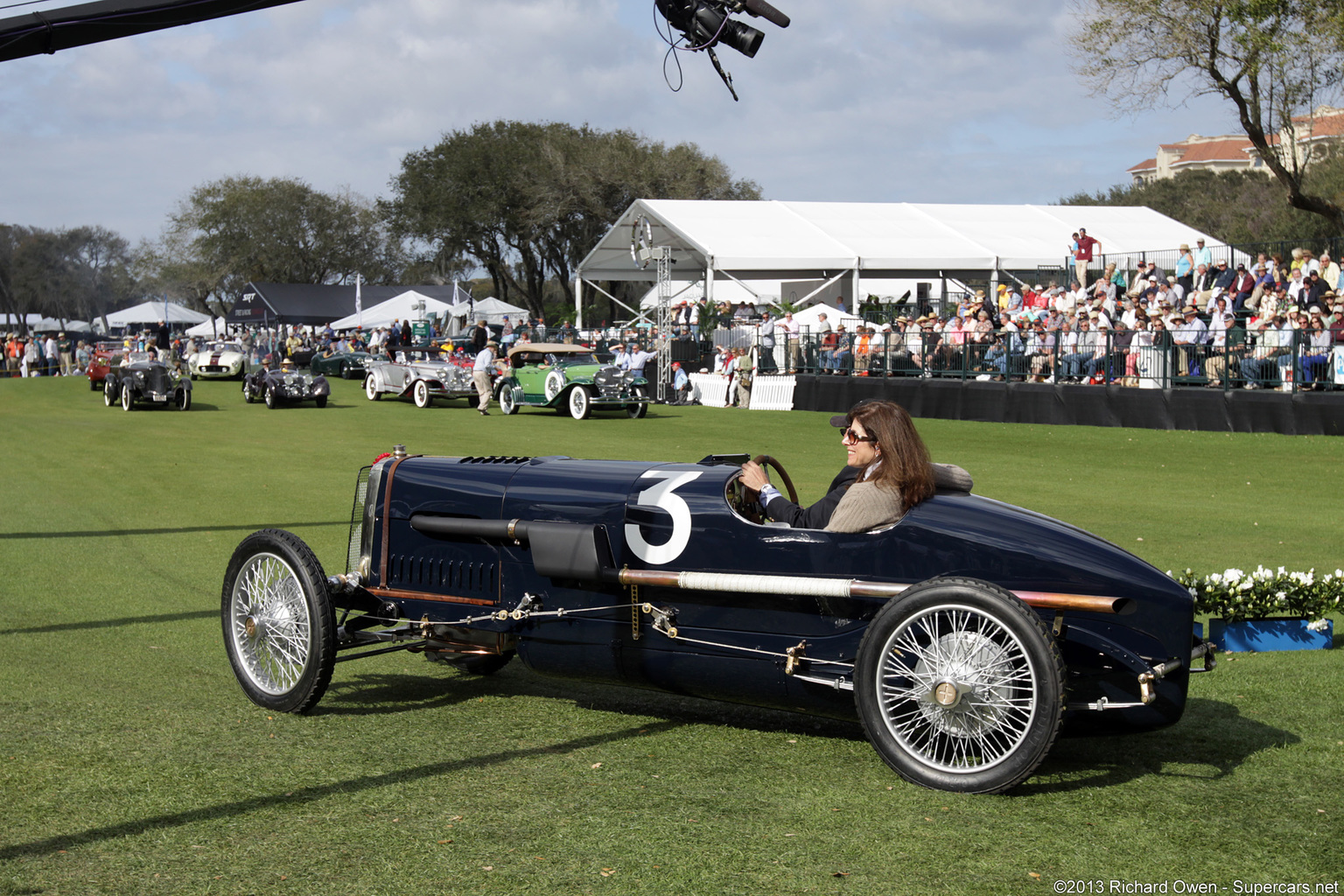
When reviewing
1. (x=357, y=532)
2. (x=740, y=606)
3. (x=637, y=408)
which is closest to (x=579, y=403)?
(x=637, y=408)

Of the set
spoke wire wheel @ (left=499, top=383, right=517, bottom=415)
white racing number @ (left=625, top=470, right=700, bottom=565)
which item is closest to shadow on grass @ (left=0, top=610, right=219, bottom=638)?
white racing number @ (left=625, top=470, right=700, bottom=565)

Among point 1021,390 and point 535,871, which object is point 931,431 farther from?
point 535,871

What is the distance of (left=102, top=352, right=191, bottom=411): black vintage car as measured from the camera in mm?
28359

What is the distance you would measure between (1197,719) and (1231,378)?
16590mm

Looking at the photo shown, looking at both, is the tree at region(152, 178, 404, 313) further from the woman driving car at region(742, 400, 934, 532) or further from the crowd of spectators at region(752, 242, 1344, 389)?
the woman driving car at region(742, 400, 934, 532)

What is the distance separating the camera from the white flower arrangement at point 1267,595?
617 cm

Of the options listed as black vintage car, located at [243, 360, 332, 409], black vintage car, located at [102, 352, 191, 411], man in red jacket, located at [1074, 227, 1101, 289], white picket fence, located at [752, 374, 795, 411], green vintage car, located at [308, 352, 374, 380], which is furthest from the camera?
green vintage car, located at [308, 352, 374, 380]

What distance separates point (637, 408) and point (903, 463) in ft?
74.1

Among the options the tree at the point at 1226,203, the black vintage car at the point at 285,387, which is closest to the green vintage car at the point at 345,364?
the black vintage car at the point at 285,387

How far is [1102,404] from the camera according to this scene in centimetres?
2130

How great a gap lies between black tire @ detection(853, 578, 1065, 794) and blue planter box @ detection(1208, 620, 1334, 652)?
2680 mm

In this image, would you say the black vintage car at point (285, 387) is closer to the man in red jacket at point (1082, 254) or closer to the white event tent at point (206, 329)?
the man in red jacket at point (1082, 254)

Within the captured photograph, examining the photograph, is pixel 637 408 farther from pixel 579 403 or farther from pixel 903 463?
pixel 903 463

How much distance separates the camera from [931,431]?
21.7 meters
